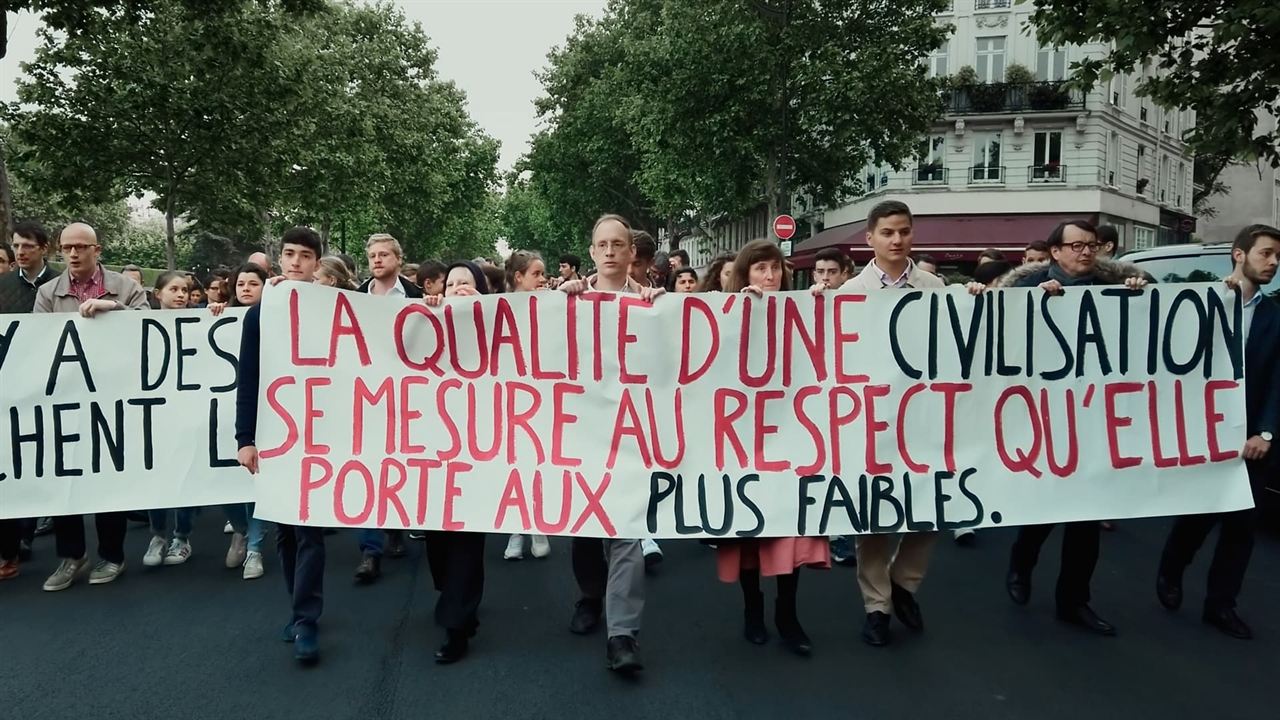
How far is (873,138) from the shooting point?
23031 millimetres

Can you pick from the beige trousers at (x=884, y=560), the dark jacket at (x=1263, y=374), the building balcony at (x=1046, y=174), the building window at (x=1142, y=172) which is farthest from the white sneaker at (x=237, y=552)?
the building window at (x=1142, y=172)

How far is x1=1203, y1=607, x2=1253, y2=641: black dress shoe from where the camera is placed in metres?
4.29

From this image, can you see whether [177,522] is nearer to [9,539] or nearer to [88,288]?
[9,539]

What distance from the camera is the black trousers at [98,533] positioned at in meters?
5.22

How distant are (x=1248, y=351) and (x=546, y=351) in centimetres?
341

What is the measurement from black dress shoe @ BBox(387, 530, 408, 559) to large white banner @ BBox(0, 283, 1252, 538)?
6.11 ft

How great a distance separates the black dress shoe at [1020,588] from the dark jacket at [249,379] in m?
3.90

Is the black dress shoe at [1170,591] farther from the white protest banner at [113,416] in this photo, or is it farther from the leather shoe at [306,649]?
the white protest banner at [113,416]

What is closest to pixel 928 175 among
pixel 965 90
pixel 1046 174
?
pixel 965 90

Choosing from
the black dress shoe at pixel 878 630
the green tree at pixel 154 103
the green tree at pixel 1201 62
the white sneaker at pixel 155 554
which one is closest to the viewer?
the black dress shoe at pixel 878 630

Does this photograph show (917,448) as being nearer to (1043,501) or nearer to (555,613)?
(1043,501)

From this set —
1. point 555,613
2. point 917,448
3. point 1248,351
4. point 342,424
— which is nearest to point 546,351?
point 342,424

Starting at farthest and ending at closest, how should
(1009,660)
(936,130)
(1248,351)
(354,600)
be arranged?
1. (936,130)
2. (354,600)
3. (1248,351)
4. (1009,660)

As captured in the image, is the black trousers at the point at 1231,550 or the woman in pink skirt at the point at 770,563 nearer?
the woman in pink skirt at the point at 770,563
